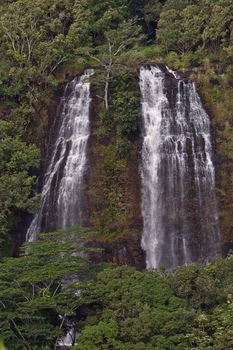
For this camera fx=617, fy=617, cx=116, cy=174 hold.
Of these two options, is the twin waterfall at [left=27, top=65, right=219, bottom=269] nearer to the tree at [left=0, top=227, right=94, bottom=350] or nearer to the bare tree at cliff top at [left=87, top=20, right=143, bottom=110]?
the bare tree at cliff top at [left=87, top=20, right=143, bottom=110]

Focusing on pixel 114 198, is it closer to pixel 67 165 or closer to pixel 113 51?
pixel 67 165

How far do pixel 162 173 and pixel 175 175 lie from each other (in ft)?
2.45

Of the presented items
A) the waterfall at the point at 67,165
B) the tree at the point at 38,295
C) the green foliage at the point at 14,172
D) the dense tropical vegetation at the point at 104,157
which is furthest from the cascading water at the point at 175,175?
the tree at the point at 38,295

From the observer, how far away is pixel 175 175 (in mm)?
34594

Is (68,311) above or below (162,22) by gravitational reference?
below

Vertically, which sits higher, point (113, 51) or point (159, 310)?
point (113, 51)

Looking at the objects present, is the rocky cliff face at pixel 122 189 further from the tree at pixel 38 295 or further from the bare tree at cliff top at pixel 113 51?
the tree at pixel 38 295

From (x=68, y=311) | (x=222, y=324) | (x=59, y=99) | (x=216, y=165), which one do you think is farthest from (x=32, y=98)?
(x=222, y=324)

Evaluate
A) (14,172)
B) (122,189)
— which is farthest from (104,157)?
(14,172)

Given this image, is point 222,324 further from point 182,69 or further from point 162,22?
point 162,22

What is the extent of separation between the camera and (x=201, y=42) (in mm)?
41562

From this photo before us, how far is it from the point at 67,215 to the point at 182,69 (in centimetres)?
1282

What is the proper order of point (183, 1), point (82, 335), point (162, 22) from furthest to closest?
point (183, 1)
point (162, 22)
point (82, 335)

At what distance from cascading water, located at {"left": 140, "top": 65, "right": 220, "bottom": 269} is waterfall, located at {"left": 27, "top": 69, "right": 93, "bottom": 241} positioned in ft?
11.9
